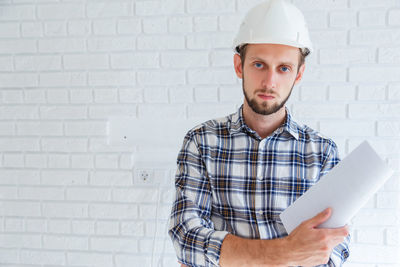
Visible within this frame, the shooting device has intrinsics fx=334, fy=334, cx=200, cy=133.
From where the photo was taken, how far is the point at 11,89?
162cm

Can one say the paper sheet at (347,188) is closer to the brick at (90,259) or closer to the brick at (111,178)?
the brick at (111,178)

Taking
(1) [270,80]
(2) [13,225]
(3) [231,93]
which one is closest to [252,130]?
(1) [270,80]

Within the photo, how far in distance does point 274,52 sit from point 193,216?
0.52 m

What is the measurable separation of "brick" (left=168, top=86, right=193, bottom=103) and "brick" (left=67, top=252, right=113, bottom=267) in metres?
0.81

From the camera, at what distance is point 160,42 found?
4.84ft

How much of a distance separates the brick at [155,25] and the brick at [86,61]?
0.23 metres

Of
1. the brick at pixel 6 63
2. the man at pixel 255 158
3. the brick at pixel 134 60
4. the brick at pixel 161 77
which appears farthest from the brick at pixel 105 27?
the man at pixel 255 158

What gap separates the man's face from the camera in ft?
3.10

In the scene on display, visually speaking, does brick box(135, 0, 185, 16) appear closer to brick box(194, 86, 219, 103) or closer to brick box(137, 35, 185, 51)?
brick box(137, 35, 185, 51)

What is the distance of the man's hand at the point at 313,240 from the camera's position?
31.3 inches

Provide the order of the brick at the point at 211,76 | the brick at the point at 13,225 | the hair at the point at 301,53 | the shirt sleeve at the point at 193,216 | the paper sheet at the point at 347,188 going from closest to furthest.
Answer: the paper sheet at the point at 347,188
the shirt sleeve at the point at 193,216
the hair at the point at 301,53
the brick at the point at 211,76
the brick at the point at 13,225

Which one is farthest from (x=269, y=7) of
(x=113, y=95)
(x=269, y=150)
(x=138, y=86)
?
(x=113, y=95)

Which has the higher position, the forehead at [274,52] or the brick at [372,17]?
the brick at [372,17]

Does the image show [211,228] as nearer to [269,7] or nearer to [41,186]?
[269,7]
